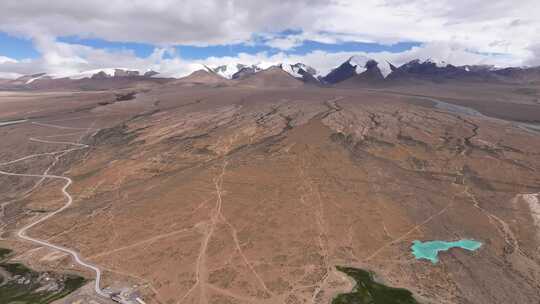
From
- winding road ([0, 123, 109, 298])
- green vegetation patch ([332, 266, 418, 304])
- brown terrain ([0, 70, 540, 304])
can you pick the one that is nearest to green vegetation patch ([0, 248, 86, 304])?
brown terrain ([0, 70, 540, 304])

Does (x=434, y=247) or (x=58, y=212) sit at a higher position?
(x=58, y=212)

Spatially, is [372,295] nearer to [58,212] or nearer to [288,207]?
[288,207]

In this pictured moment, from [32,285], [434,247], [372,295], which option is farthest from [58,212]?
[434,247]

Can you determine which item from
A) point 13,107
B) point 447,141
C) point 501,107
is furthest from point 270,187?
point 13,107

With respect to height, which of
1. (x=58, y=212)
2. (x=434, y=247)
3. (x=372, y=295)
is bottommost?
(x=372, y=295)

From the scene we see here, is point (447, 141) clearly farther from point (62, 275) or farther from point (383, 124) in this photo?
point (62, 275)
